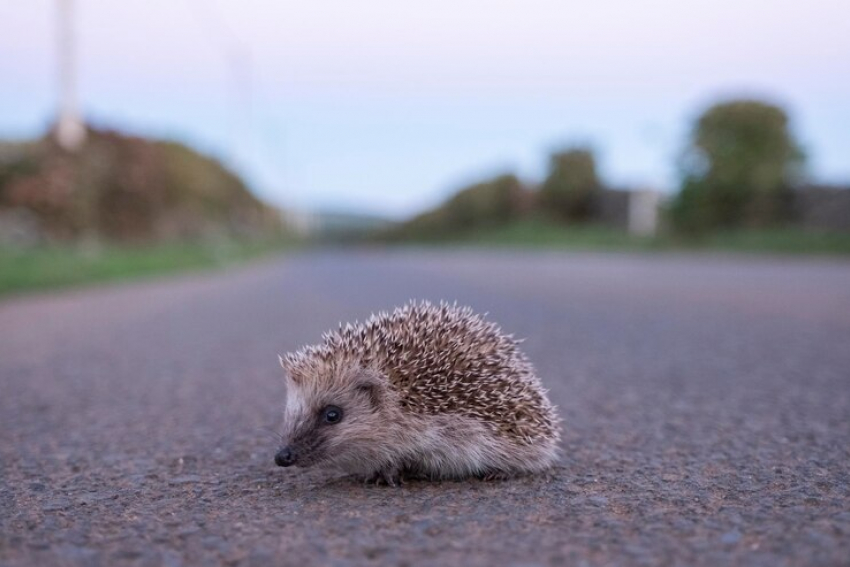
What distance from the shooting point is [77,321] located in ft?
35.9

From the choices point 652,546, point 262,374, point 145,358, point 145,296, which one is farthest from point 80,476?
point 145,296

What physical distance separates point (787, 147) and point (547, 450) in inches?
1361

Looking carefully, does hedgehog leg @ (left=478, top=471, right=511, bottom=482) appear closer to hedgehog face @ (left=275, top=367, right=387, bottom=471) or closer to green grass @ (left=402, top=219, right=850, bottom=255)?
hedgehog face @ (left=275, top=367, right=387, bottom=471)

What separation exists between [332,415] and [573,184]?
52048 mm

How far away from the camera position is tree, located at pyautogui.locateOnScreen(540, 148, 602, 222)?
54812 mm

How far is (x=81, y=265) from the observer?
19.3m

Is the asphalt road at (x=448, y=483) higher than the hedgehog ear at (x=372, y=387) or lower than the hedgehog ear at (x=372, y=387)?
lower

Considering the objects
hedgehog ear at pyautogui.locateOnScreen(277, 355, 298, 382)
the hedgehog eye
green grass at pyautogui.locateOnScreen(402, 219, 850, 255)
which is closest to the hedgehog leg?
the hedgehog eye

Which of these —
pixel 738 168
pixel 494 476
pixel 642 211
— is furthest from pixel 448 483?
pixel 642 211

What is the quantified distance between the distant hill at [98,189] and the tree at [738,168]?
67.2 feet

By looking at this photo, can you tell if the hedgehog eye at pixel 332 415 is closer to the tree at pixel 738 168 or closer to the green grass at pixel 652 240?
the green grass at pixel 652 240

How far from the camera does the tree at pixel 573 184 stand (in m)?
54.8

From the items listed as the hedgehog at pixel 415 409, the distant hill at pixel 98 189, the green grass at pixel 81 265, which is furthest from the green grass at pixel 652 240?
the hedgehog at pixel 415 409

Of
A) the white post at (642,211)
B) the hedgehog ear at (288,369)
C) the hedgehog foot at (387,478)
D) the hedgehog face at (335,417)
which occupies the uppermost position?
the white post at (642,211)
